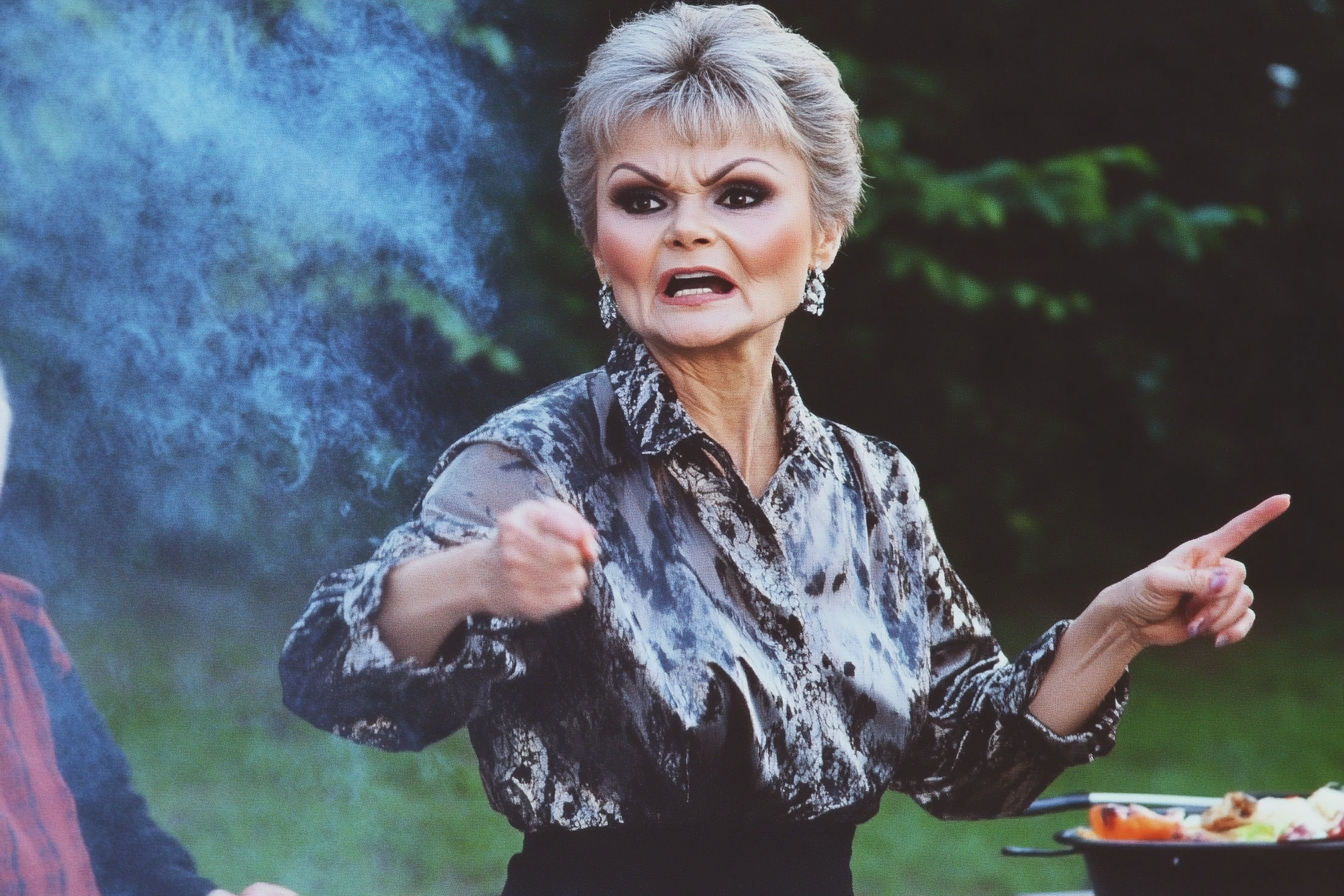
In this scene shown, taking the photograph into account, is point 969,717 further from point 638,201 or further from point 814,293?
point 638,201

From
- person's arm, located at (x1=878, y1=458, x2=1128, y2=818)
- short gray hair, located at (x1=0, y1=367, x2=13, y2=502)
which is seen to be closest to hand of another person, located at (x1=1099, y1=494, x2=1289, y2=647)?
person's arm, located at (x1=878, y1=458, x2=1128, y2=818)

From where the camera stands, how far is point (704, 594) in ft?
5.98

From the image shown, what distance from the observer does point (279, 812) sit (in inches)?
87.8

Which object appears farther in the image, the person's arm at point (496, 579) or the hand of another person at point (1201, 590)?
the hand of another person at point (1201, 590)

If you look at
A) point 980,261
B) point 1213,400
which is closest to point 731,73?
point 980,261

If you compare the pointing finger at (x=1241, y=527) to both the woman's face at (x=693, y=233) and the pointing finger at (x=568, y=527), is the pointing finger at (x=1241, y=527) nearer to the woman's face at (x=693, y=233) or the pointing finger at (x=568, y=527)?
the woman's face at (x=693, y=233)

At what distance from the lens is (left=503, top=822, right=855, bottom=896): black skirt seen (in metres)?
1.79

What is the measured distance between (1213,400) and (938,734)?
19.0 ft

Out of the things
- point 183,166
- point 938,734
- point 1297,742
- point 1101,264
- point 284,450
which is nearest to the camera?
point 183,166

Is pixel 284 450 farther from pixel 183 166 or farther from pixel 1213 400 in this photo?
pixel 1213 400

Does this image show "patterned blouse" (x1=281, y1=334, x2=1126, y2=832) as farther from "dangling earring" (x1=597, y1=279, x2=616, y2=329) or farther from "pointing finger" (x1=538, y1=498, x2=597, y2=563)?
"pointing finger" (x1=538, y1=498, x2=597, y2=563)

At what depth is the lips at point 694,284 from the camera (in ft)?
6.17

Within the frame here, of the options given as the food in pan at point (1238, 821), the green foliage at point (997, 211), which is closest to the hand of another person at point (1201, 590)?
the food in pan at point (1238, 821)

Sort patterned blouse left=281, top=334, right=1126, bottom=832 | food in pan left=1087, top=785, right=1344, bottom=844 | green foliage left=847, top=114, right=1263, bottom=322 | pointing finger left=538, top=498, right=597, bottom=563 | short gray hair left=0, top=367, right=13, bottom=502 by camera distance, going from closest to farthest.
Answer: pointing finger left=538, top=498, right=597, bottom=563 < short gray hair left=0, top=367, right=13, bottom=502 < patterned blouse left=281, top=334, right=1126, bottom=832 < food in pan left=1087, top=785, right=1344, bottom=844 < green foliage left=847, top=114, right=1263, bottom=322
